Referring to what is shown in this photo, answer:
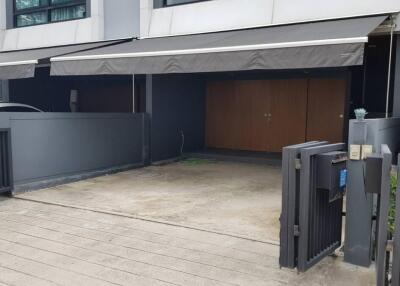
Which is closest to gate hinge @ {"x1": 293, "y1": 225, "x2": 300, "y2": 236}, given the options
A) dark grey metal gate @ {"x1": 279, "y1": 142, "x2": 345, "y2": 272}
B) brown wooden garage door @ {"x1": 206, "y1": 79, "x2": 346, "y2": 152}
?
dark grey metal gate @ {"x1": 279, "y1": 142, "x2": 345, "y2": 272}

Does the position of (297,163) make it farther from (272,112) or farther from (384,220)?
(272,112)

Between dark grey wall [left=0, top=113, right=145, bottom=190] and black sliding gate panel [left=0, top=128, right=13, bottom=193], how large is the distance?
0.24 meters

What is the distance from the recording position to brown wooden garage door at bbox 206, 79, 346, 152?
1108cm

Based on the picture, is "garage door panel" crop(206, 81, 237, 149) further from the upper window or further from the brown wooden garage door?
the upper window

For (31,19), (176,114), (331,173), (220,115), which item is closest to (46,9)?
(31,19)

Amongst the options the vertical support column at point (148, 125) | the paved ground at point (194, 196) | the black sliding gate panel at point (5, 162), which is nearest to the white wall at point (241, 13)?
the vertical support column at point (148, 125)

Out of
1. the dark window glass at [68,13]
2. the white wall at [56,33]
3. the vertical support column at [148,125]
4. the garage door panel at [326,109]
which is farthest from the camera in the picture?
the dark window glass at [68,13]

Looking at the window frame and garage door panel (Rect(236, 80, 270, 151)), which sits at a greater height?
the window frame

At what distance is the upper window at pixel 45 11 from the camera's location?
40.2 ft

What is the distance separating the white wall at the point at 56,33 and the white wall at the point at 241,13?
4.95ft

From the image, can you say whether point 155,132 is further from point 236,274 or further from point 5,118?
point 236,274

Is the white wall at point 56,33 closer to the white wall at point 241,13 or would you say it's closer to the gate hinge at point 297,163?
the white wall at point 241,13

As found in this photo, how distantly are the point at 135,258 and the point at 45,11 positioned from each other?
11160mm

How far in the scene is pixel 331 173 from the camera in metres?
3.83
